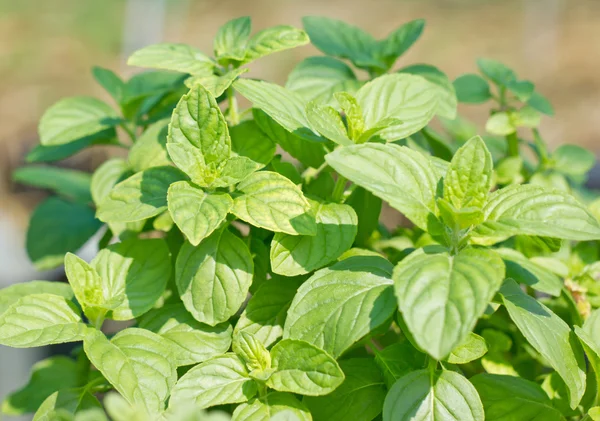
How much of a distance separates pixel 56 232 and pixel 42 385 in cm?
31

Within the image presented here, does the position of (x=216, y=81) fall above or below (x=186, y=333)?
above

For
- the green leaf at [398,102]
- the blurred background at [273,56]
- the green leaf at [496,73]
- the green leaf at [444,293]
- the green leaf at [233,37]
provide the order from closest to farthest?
the green leaf at [444,293], the green leaf at [398,102], the green leaf at [233,37], the green leaf at [496,73], the blurred background at [273,56]

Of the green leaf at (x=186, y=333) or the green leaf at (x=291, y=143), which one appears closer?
the green leaf at (x=186, y=333)

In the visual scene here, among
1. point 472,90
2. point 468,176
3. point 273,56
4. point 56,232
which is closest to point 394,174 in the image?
point 468,176

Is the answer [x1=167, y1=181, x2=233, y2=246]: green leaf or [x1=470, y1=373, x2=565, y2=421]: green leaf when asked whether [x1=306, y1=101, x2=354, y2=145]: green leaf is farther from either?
[x1=470, y1=373, x2=565, y2=421]: green leaf

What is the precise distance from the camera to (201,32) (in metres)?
5.38

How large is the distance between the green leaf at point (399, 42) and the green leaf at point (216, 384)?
2.20ft

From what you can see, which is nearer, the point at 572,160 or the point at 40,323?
the point at 40,323

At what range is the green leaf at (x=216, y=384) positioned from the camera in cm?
84

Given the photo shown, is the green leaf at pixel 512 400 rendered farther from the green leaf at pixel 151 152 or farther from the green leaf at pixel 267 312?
the green leaf at pixel 151 152

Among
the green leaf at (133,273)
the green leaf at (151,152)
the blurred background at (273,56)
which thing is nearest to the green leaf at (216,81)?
the green leaf at (151,152)

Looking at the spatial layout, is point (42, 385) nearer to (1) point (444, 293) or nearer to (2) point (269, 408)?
(2) point (269, 408)

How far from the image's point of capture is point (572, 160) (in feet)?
4.82

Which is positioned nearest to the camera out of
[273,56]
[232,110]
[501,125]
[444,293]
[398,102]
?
[444,293]
